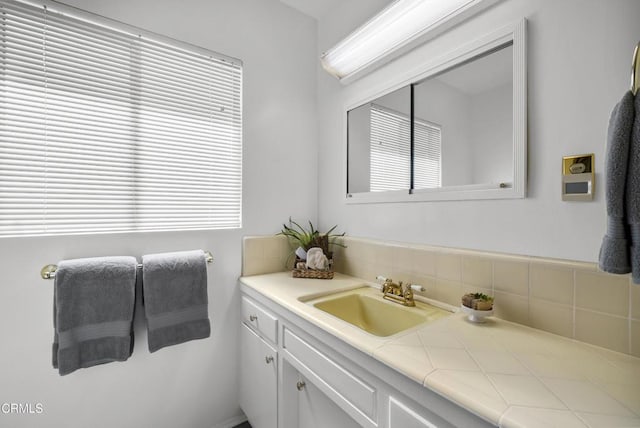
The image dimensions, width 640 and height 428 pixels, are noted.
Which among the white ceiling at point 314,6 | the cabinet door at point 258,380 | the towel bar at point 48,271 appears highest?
the white ceiling at point 314,6

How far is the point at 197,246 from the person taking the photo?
4.92 feet

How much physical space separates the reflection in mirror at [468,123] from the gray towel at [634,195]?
1.57 feet

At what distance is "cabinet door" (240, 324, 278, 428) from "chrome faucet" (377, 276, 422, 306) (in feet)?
1.90

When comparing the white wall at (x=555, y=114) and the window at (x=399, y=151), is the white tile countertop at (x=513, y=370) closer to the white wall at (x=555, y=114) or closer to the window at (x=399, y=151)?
the white wall at (x=555, y=114)

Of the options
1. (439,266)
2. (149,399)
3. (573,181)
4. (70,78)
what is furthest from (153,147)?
(573,181)

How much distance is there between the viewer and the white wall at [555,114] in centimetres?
80

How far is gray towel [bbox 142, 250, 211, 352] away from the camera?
50.4 inches

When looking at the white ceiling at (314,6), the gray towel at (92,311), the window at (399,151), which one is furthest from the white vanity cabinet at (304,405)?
the white ceiling at (314,6)

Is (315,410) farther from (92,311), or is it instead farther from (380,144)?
(380,144)

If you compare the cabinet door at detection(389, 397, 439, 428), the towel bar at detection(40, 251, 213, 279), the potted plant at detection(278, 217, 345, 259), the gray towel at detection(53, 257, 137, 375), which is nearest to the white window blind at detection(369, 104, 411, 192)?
the potted plant at detection(278, 217, 345, 259)

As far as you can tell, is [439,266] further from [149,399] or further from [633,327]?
[149,399]

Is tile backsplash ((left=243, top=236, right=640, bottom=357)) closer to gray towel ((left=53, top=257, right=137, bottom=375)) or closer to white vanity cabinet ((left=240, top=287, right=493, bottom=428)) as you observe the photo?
white vanity cabinet ((left=240, top=287, right=493, bottom=428))

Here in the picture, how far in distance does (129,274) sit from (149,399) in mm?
673

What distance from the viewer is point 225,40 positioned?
1.59m
